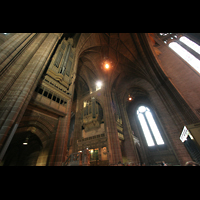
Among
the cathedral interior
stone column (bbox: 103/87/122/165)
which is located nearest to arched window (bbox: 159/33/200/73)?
the cathedral interior

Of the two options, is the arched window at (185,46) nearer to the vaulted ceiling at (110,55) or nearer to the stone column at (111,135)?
the vaulted ceiling at (110,55)

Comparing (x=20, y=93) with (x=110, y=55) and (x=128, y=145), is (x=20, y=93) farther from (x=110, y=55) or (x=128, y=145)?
(x=110, y=55)

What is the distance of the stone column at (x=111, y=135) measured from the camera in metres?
10.2

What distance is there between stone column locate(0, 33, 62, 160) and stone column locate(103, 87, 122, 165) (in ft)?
30.9

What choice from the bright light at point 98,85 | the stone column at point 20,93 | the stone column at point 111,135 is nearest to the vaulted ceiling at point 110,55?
the bright light at point 98,85

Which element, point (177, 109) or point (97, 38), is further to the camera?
point (97, 38)

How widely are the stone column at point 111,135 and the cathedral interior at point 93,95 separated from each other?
103 millimetres

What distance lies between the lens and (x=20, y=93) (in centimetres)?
443

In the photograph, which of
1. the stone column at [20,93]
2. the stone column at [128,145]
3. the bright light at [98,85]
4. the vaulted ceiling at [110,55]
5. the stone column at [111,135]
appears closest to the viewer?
the stone column at [20,93]
